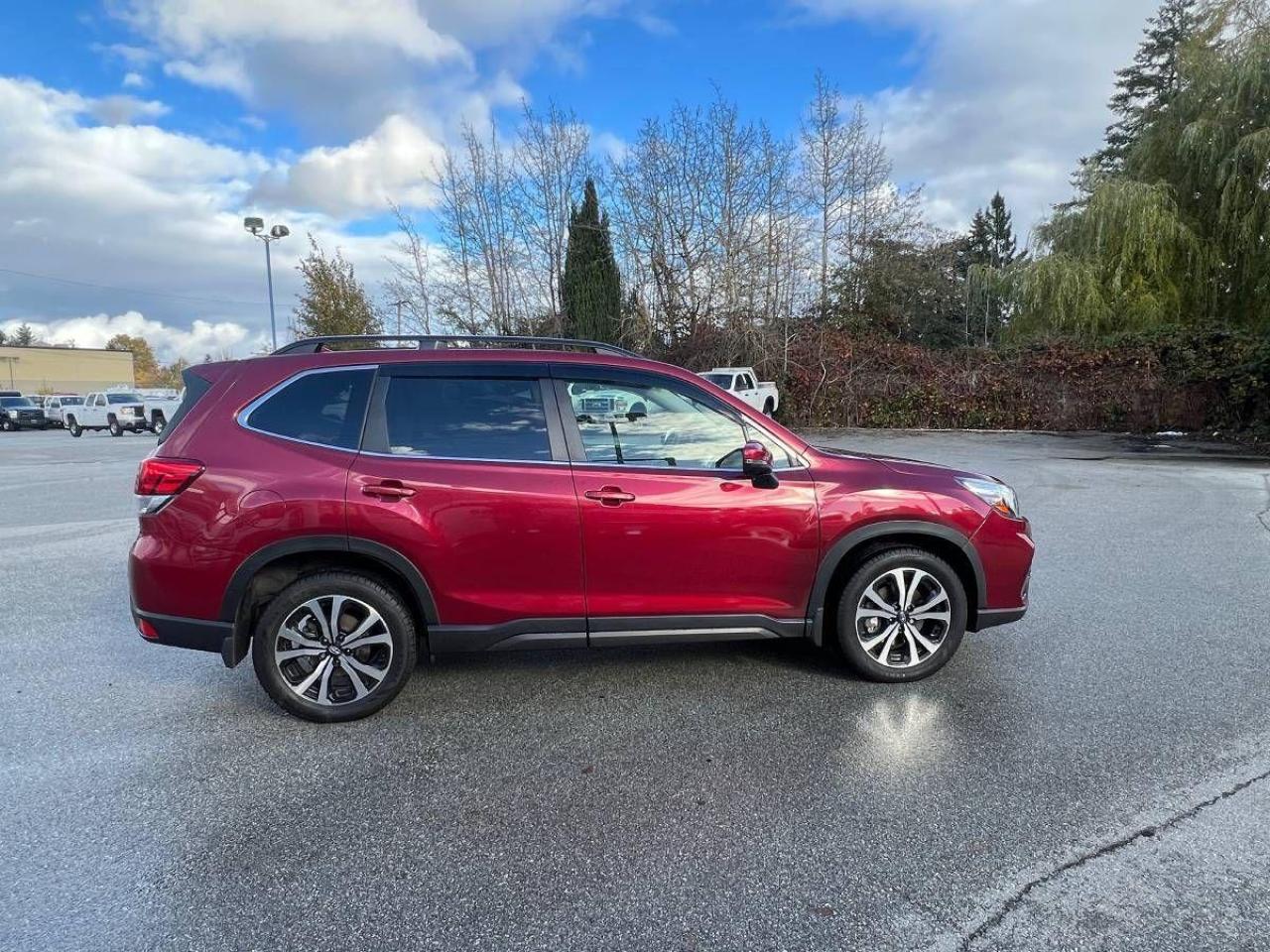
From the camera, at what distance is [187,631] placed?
11.0 ft

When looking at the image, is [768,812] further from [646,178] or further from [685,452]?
[646,178]

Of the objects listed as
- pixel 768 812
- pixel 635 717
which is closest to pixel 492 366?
pixel 635 717

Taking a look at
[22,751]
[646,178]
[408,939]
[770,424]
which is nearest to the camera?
[408,939]

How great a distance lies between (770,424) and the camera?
3836 millimetres

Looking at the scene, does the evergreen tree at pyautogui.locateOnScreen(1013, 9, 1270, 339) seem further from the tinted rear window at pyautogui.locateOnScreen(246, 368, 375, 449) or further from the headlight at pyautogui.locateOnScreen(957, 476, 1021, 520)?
the tinted rear window at pyautogui.locateOnScreen(246, 368, 375, 449)

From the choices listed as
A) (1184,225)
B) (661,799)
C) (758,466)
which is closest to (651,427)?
(758,466)

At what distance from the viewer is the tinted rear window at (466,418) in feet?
11.4

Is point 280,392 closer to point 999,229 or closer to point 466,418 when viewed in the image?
point 466,418

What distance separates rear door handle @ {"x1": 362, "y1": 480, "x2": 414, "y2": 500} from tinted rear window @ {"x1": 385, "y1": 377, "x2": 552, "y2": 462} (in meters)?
0.17

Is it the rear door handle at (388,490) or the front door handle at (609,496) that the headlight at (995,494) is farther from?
the rear door handle at (388,490)

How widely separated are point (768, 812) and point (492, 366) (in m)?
2.40

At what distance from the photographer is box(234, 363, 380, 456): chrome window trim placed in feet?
11.2

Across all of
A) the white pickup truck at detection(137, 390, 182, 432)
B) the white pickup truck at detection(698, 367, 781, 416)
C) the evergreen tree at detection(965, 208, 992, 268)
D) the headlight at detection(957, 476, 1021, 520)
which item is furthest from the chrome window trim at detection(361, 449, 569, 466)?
the evergreen tree at detection(965, 208, 992, 268)

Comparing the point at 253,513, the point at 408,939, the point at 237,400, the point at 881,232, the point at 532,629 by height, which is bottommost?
the point at 408,939
